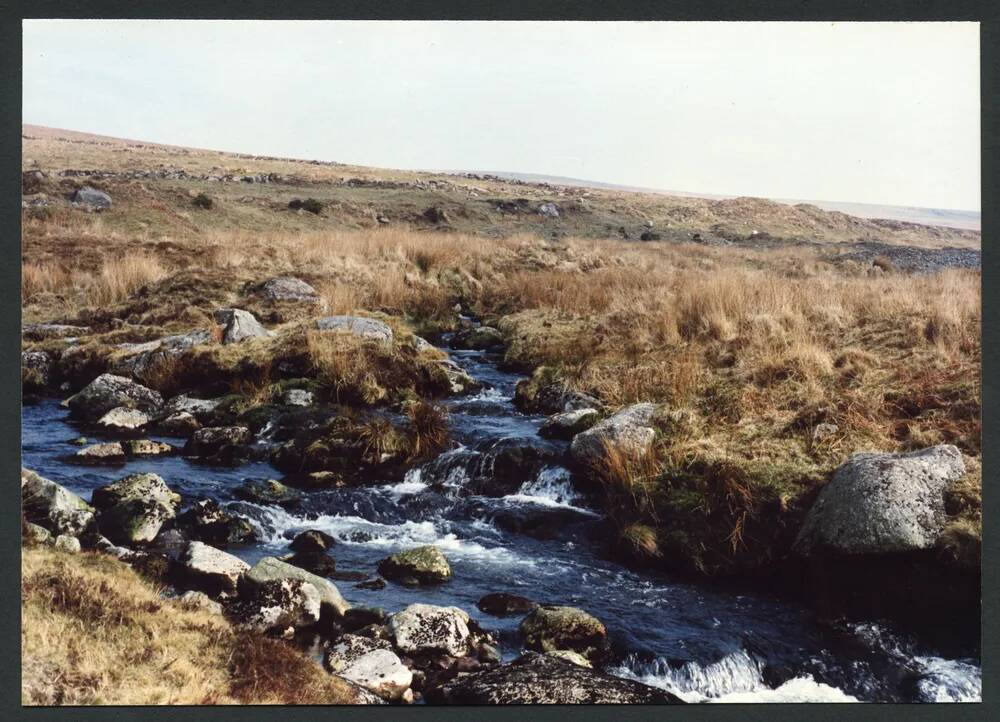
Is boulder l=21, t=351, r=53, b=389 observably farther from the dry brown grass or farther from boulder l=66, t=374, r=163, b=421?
the dry brown grass

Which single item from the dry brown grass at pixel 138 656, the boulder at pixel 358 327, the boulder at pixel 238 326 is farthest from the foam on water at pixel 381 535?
the boulder at pixel 238 326

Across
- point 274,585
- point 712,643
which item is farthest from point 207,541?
point 712,643

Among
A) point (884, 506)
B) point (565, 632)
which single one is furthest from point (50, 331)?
point (884, 506)

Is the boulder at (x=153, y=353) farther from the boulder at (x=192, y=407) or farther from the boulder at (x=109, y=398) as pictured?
the boulder at (x=192, y=407)

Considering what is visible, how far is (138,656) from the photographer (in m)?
5.46

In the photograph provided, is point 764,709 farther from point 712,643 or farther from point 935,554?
point 935,554

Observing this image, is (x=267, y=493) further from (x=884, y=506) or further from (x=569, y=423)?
(x=884, y=506)

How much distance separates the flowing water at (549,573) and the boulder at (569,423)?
0.87ft

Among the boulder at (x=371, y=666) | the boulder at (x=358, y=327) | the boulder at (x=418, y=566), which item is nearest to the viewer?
the boulder at (x=371, y=666)

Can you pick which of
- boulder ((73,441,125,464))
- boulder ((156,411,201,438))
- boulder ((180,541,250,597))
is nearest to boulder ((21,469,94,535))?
boulder ((180,541,250,597))

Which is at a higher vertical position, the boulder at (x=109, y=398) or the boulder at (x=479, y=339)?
the boulder at (x=479, y=339)

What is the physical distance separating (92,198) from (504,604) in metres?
20.4

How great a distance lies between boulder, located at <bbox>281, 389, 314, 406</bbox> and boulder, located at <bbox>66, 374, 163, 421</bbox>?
5.63 ft

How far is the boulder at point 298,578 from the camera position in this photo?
653 centimetres
